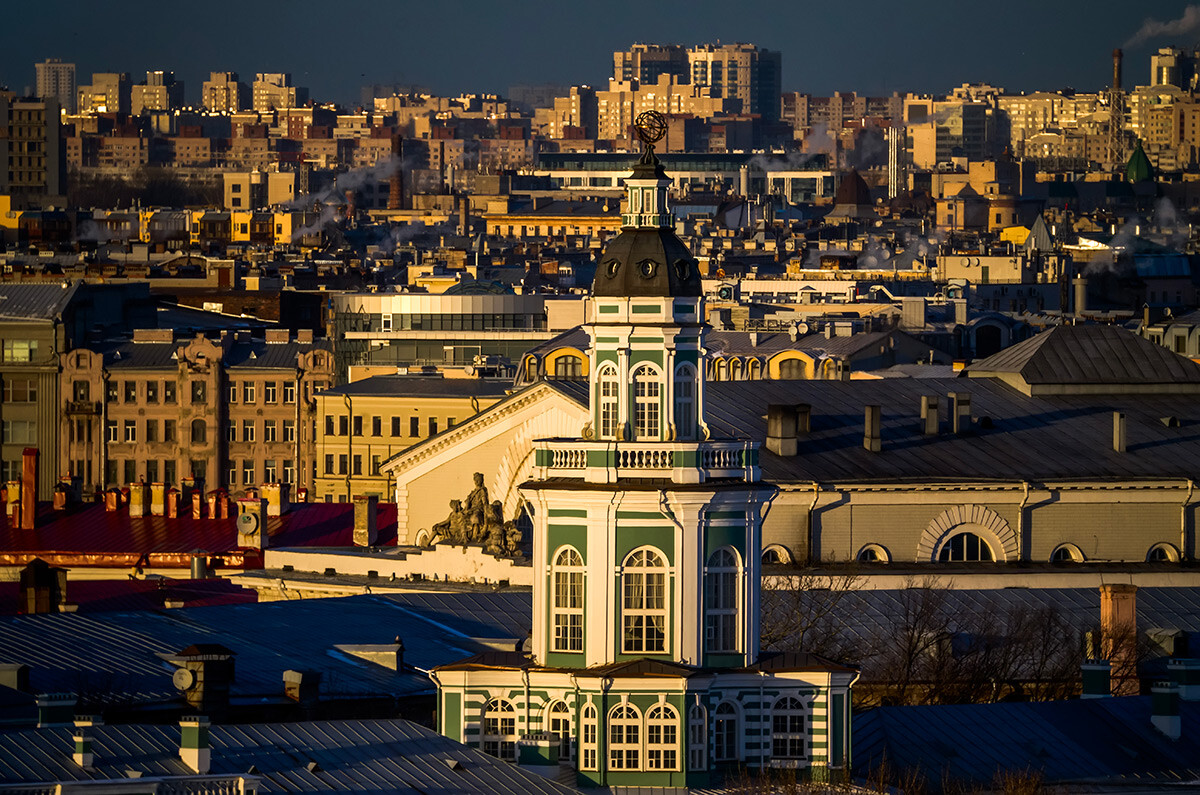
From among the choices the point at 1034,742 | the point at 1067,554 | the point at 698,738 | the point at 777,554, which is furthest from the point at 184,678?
the point at 1067,554

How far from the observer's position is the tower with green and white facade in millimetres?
→ 29203

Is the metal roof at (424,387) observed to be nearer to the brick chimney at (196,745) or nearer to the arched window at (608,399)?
the arched window at (608,399)

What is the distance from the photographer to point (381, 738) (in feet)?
95.2

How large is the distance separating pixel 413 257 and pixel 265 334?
74.0 meters

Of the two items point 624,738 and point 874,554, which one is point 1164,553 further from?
point 624,738

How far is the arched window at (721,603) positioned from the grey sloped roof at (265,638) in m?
6.47

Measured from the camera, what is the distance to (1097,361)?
175 ft

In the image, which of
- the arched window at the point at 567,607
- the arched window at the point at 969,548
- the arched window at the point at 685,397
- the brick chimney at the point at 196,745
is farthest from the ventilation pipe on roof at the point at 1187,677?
the arched window at the point at 969,548

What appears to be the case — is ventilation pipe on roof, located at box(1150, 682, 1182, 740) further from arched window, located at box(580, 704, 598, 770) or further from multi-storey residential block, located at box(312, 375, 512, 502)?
multi-storey residential block, located at box(312, 375, 512, 502)

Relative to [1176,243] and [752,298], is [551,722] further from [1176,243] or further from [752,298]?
[1176,243]

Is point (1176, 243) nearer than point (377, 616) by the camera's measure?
No

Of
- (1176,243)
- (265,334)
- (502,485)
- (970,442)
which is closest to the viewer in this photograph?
(970,442)

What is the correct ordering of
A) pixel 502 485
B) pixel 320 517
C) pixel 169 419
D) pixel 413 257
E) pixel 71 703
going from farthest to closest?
pixel 413 257
pixel 169 419
pixel 320 517
pixel 502 485
pixel 71 703

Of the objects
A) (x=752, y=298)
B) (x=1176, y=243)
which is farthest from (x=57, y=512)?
(x=1176, y=243)
